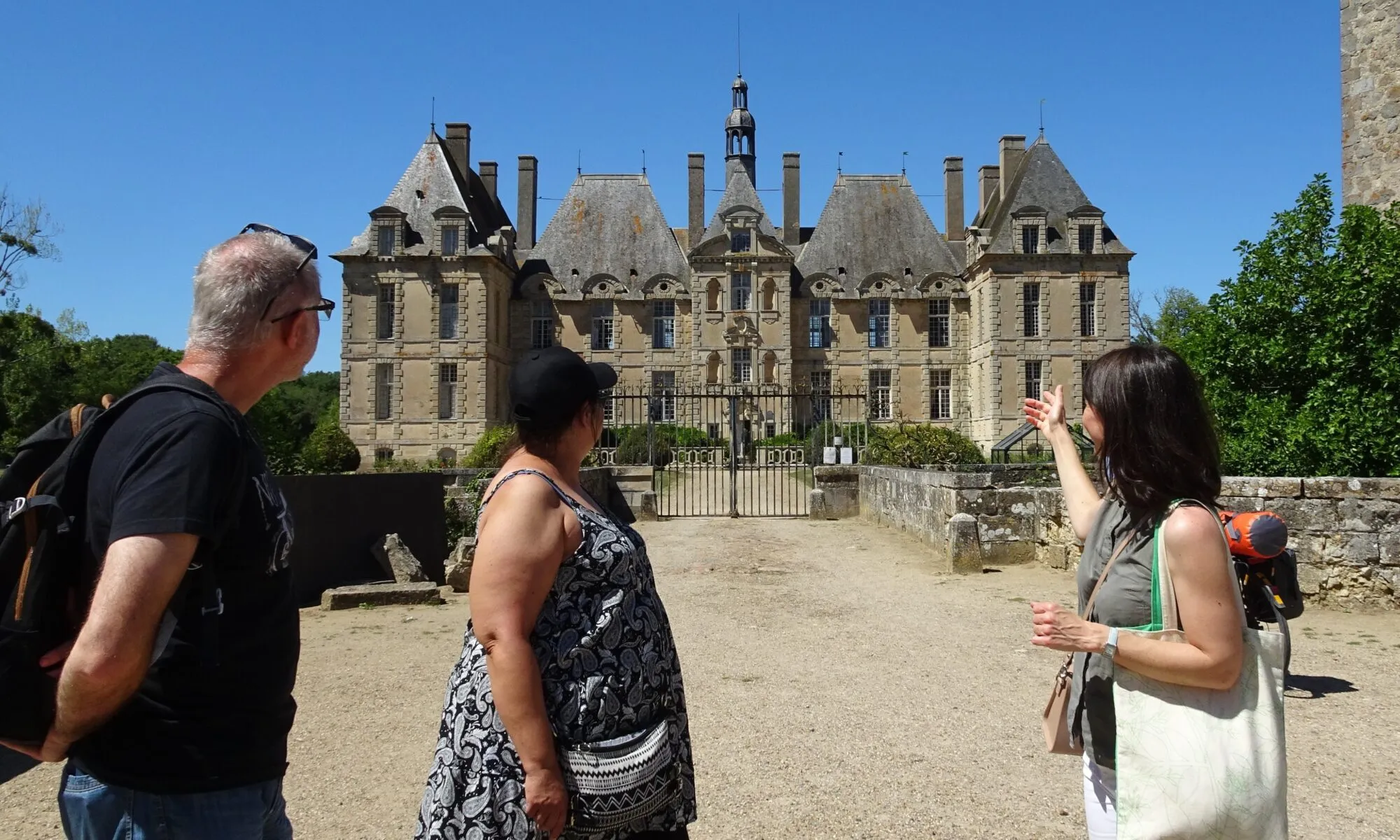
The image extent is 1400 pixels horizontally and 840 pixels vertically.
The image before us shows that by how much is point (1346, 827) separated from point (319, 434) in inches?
1024

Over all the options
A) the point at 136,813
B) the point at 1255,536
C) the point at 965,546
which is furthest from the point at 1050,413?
the point at 965,546

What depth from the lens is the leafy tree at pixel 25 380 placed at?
3153 cm

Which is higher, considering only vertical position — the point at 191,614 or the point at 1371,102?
the point at 1371,102

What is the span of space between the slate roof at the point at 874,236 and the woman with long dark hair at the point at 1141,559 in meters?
34.9

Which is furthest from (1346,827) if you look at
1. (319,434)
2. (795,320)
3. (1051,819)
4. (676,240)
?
(676,240)

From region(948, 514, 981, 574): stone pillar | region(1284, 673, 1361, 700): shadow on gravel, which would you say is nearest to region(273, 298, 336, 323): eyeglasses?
region(1284, 673, 1361, 700): shadow on gravel

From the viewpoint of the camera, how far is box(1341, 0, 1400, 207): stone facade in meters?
10.7

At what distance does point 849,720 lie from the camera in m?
4.61

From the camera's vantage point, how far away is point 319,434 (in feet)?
84.9

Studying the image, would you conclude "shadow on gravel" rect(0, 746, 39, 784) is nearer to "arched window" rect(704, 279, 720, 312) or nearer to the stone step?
the stone step

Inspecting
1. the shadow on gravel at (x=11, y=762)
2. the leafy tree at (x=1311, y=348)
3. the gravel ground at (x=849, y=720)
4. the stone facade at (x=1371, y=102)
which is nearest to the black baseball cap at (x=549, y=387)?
the shadow on gravel at (x=11, y=762)

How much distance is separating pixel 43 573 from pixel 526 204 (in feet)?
125

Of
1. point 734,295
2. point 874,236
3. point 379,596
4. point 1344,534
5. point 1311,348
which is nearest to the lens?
point 1344,534

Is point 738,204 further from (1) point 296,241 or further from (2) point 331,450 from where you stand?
(1) point 296,241
